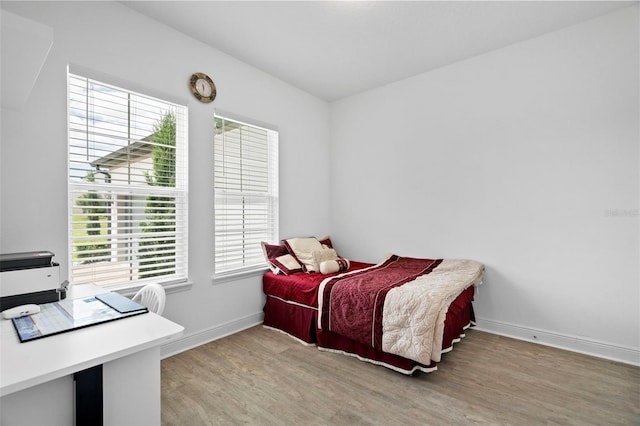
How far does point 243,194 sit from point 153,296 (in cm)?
152

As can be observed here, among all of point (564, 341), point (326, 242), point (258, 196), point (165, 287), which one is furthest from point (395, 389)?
point (258, 196)

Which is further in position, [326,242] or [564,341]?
[326,242]

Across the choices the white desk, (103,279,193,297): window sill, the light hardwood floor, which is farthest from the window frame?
the white desk

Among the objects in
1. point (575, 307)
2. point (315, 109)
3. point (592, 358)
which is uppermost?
A: point (315, 109)

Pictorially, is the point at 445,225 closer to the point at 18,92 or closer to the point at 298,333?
the point at 298,333

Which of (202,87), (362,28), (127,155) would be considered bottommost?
(127,155)

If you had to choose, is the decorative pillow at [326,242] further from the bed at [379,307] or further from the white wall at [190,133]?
the bed at [379,307]

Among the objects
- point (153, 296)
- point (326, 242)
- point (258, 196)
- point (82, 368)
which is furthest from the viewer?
point (326, 242)

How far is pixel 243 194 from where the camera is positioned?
10.9 ft

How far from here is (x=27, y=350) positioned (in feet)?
3.54

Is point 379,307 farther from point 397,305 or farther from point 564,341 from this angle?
point 564,341

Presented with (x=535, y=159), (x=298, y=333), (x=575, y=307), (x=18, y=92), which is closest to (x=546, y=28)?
(x=535, y=159)

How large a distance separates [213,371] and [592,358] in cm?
311

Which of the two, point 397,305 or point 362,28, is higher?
point 362,28
